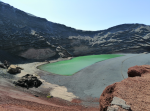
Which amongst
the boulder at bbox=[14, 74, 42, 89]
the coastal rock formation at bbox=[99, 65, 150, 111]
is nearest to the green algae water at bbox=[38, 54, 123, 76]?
the boulder at bbox=[14, 74, 42, 89]

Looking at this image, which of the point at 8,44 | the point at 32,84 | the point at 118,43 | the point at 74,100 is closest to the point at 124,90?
the point at 74,100

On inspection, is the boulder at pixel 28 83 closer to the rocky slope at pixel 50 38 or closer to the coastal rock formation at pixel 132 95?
the coastal rock formation at pixel 132 95

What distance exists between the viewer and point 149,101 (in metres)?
3.85

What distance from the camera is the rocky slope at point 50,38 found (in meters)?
36.3

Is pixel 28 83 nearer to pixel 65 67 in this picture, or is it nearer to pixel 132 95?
pixel 132 95

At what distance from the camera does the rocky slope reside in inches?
1431

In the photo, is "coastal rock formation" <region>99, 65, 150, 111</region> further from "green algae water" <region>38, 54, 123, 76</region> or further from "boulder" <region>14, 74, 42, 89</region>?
"green algae water" <region>38, 54, 123, 76</region>

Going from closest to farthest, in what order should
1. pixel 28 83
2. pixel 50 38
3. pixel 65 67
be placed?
pixel 28 83
pixel 65 67
pixel 50 38

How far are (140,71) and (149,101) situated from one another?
518cm

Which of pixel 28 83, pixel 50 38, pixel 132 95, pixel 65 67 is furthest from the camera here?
pixel 50 38

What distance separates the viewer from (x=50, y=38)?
49750 millimetres

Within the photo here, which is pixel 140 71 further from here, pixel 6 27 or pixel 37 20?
pixel 37 20

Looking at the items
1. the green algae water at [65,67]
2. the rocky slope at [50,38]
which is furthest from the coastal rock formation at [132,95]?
the rocky slope at [50,38]

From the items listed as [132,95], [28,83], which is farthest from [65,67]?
[132,95]
